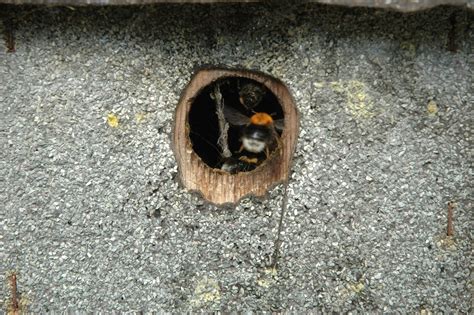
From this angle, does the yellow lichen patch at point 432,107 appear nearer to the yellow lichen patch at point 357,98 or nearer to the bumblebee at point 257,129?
the yellow lichen patch at point 357,98

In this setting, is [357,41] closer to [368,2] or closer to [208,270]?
[368,2]

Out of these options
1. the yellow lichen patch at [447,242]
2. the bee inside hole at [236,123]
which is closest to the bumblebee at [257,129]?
the bee inside hole at [236,123]

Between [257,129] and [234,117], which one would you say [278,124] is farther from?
[234,117]

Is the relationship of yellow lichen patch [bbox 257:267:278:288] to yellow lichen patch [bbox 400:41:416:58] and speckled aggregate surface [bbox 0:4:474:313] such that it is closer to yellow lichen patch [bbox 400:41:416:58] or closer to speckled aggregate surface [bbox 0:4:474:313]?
speckled aggregate surface [bbox 0:4:474:313]

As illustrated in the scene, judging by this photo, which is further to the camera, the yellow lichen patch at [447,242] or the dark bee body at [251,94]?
the dark bee body at [251,94]

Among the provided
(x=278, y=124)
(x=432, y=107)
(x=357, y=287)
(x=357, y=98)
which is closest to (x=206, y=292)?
(x=357, y=287)

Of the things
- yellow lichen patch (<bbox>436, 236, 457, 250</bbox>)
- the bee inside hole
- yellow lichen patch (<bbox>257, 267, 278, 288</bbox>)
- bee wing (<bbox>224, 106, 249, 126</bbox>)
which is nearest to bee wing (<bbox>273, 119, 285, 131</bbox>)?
the bee inside hole
